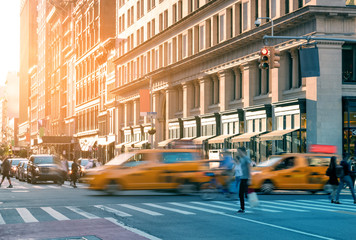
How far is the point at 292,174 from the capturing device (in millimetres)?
25656

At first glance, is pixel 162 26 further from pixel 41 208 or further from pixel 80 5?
pixel 41 208

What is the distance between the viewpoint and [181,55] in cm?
5581

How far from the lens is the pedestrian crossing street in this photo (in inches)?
630

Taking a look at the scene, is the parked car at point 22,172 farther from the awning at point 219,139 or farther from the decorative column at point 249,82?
the decorative column at point 249,82

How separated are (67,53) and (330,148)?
87621 millimetres

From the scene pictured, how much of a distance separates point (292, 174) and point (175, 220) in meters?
11.8

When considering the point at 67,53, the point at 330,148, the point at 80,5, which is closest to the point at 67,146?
the point at 67,53

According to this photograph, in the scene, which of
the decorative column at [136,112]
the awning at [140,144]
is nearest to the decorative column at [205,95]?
the awning at [140,144]

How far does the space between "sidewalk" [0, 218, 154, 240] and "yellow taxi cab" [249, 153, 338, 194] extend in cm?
1179

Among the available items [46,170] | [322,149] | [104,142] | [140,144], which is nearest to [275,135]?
[322,149]

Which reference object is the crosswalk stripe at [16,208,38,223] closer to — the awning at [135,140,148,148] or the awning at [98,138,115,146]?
the awning at [135,140,148,148]

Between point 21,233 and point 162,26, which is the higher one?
point 162,26

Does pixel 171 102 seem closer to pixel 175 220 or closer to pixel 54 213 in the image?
pixel 54 213

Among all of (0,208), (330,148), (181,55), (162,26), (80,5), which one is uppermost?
(80,5)
